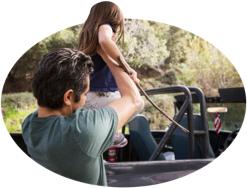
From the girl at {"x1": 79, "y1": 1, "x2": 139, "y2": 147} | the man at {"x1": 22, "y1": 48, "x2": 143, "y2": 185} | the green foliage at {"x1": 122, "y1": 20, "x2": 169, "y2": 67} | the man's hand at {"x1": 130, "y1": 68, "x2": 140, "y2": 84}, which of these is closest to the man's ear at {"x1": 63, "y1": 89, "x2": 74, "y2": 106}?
the man at {"x1": 22, "y1": 48, "x2": 143, "y2": 185}

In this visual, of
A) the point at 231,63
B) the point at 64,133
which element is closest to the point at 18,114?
the point at 64,133

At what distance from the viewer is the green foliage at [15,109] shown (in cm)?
130

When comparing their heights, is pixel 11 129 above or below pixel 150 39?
below

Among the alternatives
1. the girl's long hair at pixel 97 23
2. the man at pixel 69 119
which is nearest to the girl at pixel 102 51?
the girl's long hair at pixel 97 23

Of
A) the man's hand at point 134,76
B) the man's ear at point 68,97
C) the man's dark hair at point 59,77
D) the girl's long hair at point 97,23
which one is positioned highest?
the girl's long hair at point 97,23

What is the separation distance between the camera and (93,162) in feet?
3.34

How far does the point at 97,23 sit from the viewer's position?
1.31m

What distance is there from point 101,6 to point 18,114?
43cm

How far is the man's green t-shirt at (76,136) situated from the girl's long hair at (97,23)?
0.99ft

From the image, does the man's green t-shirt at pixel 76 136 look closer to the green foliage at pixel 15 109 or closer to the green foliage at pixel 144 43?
the green foliage at pixel 15 109

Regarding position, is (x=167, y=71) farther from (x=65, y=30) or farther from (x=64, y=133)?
(x=64, y=133)

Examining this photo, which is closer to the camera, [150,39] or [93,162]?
[93,162]

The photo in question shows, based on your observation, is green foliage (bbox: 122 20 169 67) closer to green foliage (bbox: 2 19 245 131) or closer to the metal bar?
green foliage (bbox: 2 19 245 131)

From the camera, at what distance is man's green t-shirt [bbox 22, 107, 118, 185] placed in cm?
98
